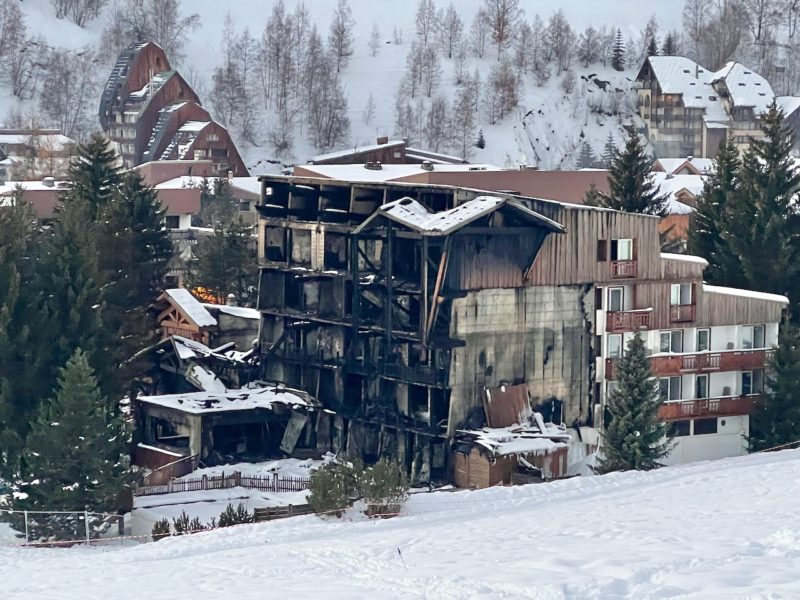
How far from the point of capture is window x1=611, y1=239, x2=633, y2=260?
2157 inches

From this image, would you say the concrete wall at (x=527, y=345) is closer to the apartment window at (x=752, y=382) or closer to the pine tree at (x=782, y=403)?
the apartment window at (x=752, y=382)

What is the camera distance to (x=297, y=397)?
2242 inches

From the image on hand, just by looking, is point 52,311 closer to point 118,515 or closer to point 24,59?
point 118,515

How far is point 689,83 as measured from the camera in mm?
149250

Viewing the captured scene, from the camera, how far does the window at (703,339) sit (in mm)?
55894

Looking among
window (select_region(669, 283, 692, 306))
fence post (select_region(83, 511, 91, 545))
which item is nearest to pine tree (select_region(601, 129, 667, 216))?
window (select_region(669, 283, 692, 306))

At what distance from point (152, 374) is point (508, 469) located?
15.6 metres

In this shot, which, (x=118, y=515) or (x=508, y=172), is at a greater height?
(x=508, y=172)

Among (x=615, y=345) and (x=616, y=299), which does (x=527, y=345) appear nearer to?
(x=615, y=345)

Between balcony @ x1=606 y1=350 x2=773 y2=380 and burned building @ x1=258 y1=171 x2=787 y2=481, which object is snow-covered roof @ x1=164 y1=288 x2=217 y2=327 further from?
balcony @ x1=606 y1=350 x2=773 y2=380

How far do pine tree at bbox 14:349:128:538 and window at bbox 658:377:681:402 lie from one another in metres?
17.6

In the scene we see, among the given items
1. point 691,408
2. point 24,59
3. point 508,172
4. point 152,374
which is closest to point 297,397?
point 152,374

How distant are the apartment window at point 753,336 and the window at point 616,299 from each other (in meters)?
4.27

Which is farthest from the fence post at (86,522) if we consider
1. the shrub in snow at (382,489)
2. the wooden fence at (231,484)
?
the shrub in snow at (382,489)
